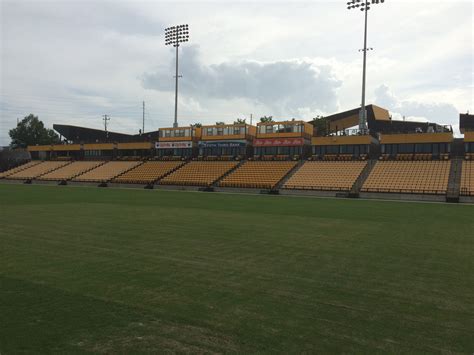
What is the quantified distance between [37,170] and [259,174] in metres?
40.9

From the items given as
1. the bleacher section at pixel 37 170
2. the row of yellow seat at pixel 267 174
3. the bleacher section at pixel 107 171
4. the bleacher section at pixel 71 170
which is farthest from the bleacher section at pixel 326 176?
the bleacher section at pixel 37 170

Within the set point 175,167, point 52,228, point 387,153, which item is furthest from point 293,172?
point 52,228

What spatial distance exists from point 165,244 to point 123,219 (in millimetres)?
6571

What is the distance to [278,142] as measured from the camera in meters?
51.3

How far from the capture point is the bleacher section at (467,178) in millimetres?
32119

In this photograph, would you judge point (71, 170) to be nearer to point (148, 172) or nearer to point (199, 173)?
point (148, 172)

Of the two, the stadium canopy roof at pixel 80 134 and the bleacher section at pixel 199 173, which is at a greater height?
the stadium canopy roof at pixel 80 134

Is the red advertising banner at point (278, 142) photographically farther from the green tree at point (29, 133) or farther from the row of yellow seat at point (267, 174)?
the green tree at point (29, 133)

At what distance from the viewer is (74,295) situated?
684cm

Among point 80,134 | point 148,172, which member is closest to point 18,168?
point 80,134

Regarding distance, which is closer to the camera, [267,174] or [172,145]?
[267,174]

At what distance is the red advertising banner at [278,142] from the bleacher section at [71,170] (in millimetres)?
28441

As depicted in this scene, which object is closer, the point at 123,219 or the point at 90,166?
the point at 123,219

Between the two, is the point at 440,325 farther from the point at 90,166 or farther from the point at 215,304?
the point at 90,166
